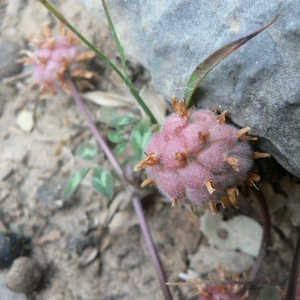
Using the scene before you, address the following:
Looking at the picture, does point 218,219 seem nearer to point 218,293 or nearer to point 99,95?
point 218,293

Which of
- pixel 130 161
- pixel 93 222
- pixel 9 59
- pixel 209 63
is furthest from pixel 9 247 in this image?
pixel 209 63

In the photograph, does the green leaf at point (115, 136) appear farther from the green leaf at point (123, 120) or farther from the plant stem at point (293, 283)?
the plant stem at point (293, 283)

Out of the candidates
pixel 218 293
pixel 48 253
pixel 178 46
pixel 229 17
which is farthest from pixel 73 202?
pixel 229 17

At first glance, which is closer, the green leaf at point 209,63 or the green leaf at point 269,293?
the green leaf at point 209,63

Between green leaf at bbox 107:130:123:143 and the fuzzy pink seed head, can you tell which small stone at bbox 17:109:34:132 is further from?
the fuzzy pink seed head

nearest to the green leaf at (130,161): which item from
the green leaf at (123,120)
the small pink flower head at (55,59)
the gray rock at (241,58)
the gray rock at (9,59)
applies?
the green leaf at (123,120)

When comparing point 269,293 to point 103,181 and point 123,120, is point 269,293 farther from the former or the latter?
point 123,120
